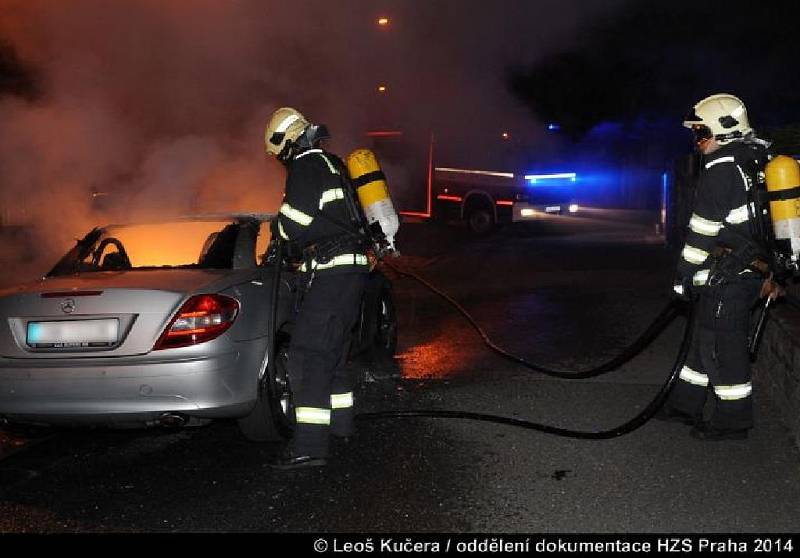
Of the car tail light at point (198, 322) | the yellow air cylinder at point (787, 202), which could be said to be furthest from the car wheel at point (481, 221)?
the car tail light at point (198, 322)

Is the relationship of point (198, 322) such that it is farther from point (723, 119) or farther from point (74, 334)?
point (723, 119)

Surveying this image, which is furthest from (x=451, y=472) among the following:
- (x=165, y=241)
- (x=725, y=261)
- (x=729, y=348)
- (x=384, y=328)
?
(x=165, y=241)

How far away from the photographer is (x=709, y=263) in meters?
4.29

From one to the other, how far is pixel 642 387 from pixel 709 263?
1.41 metres

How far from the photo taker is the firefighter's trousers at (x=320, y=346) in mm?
4035

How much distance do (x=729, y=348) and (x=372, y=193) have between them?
82.6 inches

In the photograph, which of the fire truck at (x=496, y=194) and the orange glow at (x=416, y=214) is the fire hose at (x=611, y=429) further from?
the orange glow at (x=416, y=214)

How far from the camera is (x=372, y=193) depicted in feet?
14.4

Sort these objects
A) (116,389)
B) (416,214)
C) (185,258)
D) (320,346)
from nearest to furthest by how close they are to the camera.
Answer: (116,389)
(320,346)
(185,258)
(416,214)

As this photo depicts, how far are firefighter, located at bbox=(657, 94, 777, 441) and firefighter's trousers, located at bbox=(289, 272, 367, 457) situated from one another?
1.82 metres

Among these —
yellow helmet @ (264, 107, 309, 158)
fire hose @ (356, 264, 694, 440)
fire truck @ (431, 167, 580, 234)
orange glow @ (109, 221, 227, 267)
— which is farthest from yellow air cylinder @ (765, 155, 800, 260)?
fire truck @ (431, 167, 580, 234)

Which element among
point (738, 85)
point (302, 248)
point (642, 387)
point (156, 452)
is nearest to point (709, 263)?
point (642, 387)

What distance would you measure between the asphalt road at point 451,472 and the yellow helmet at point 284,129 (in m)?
1.66
